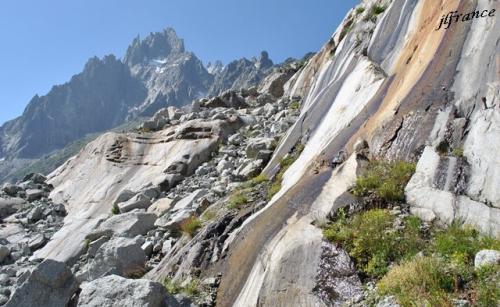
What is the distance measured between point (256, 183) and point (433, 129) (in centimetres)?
684

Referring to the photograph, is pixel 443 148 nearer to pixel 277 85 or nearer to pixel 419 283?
pixel 419 283

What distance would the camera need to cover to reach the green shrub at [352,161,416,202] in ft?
32.5

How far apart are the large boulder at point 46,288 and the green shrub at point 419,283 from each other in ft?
21.2

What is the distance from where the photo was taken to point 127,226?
54.9ft

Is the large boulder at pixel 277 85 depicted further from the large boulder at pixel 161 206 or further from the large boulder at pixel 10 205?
the large boulder at pixel 161 206

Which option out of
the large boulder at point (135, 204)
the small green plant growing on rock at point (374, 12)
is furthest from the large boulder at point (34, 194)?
the small green plant growing on rock at point (374, 12)

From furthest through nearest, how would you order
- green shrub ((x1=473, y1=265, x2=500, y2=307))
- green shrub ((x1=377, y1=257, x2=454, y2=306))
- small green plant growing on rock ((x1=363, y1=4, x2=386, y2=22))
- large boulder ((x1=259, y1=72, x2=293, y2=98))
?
large boulder ((x1=259, y1=72, x2=293, y2=98))
small green plant growing on rock ((x1=363, y1=4, x2=386, y2=22))
green shrub ((x1=377, y1=257, x2=454, y2=306))
green shrub ((x1=473, y1=265, x2=500, y2=307))

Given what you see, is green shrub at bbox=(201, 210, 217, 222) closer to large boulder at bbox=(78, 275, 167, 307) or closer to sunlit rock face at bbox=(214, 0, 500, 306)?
sunlit rock face at bbox=(214, 0, 500, 306)

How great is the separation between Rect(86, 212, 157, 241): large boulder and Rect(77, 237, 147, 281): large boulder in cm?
259

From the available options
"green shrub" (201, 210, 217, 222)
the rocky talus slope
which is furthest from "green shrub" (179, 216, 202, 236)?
"green shrub" (201, 210, 217, 222)

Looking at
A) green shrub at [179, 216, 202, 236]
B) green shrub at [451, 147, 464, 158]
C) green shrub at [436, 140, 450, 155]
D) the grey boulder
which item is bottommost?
green shrub at [179, 216, 202, 236]

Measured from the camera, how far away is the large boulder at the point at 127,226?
1658cm

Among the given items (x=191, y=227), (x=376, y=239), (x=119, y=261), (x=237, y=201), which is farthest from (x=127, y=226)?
(x=376, y=239)

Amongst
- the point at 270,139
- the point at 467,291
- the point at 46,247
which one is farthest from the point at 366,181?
the point at 46,247
